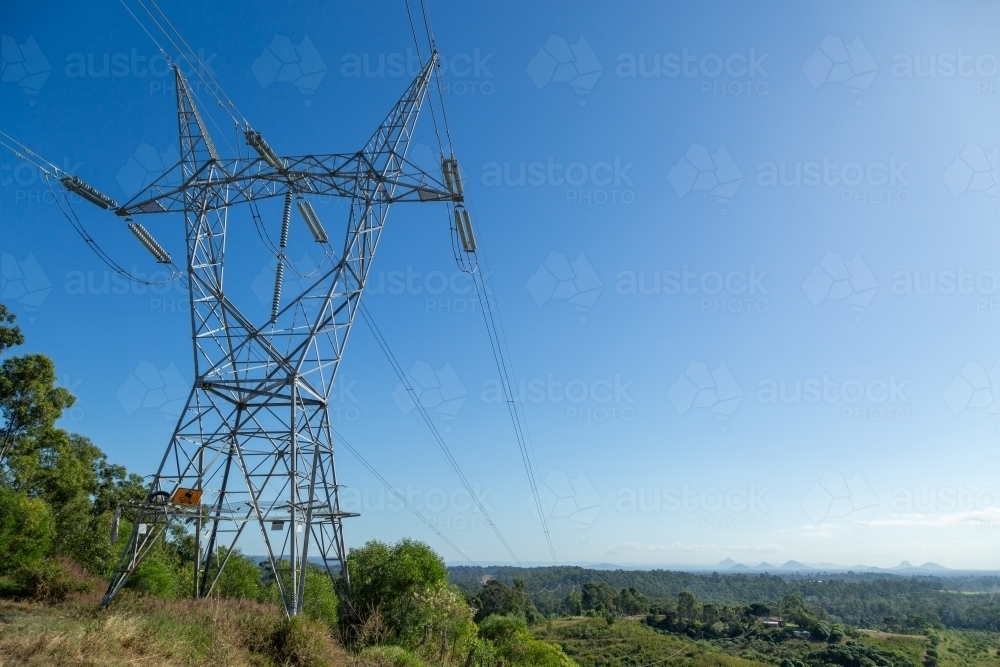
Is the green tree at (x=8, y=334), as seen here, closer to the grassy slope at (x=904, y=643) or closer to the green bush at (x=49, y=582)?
the green bush at (x=49, y=582)

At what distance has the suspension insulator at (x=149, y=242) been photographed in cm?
1611

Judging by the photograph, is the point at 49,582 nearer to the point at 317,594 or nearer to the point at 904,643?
the point at 317,594

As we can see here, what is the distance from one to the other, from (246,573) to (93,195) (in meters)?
32.1

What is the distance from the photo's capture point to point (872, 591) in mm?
174625

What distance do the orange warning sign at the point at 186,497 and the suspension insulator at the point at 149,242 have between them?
6213mm

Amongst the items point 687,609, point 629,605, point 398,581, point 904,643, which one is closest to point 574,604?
point 629,605

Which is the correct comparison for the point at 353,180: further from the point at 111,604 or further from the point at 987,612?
the point at 987,612

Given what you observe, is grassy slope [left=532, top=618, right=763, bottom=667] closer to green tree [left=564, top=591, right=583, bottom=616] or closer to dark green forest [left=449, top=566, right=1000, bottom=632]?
dark green forest [left=449, top=566, right=1000, bottom=632]

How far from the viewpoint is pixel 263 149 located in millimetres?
15922

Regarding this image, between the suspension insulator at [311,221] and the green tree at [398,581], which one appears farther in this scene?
the green tree at [398,581]

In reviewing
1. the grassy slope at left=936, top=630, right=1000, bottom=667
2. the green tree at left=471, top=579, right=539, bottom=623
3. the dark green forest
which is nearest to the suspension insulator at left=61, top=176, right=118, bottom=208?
the dark green forest

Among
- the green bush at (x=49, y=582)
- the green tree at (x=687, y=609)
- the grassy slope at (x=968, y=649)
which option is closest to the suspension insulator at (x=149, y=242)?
the green bush at (x=49, y=582)

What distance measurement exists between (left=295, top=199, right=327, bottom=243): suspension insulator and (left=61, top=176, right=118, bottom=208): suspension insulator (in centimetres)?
484

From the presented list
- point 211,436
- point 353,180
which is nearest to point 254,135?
point 353,180
